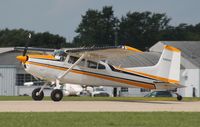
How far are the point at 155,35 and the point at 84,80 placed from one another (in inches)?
3893

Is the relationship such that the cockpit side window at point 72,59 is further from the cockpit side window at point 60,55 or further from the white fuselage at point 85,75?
the cockpit side window at point 60,55

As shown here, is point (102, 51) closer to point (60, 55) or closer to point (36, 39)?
point (60, 55)

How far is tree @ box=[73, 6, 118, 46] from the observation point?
127m

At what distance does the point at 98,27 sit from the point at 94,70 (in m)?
101

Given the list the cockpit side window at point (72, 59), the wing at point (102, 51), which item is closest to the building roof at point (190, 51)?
the wing at point (102, 51)

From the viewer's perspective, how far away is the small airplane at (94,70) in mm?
27906

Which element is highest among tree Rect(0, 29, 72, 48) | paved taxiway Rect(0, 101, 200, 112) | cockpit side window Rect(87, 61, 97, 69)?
tree Rect(0, 29, 72, 48)

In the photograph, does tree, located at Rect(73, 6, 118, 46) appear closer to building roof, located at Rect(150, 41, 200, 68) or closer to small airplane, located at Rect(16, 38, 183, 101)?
building roof, located at Rect(150, 41, 200, 68)

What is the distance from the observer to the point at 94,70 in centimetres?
2912
